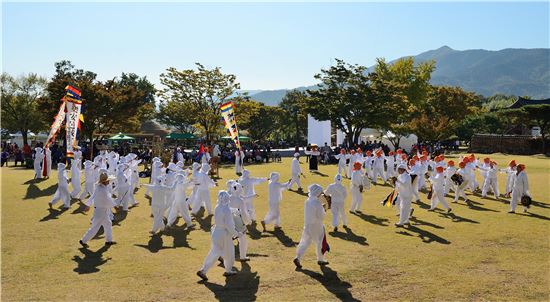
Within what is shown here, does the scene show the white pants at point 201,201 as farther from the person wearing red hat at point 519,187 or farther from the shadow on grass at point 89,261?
the person wearing red hat at point 519,187

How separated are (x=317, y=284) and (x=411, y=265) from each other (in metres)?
2.28

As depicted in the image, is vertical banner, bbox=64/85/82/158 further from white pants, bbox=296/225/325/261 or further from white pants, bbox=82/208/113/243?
white pants, bbox=296/225/325/261

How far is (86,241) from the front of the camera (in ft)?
34.3

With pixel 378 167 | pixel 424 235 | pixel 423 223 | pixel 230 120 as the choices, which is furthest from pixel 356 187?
pixel 378 167

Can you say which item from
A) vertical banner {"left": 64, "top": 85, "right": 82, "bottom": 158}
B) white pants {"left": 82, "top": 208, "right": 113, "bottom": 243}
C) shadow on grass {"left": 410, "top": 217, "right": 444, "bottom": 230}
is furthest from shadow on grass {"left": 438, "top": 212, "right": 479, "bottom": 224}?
vertical banner {"left": 64, "top": 85, "right": 82, "bottom": 158}

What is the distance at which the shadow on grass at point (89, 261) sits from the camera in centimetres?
880

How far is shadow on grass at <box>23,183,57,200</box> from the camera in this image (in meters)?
17.8

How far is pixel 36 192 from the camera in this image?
61.7 feet

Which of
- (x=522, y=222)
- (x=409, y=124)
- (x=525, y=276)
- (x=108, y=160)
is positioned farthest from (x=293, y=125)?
(x=525, y=276)

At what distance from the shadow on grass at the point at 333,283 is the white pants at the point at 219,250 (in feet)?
4.80

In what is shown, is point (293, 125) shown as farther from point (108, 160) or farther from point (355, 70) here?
point (108, 160)

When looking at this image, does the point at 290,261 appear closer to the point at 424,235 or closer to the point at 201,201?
the point at 424,235

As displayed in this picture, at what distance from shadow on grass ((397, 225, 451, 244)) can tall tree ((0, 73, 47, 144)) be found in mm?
42408

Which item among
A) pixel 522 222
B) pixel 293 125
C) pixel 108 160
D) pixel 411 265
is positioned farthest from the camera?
pixel 293 125
